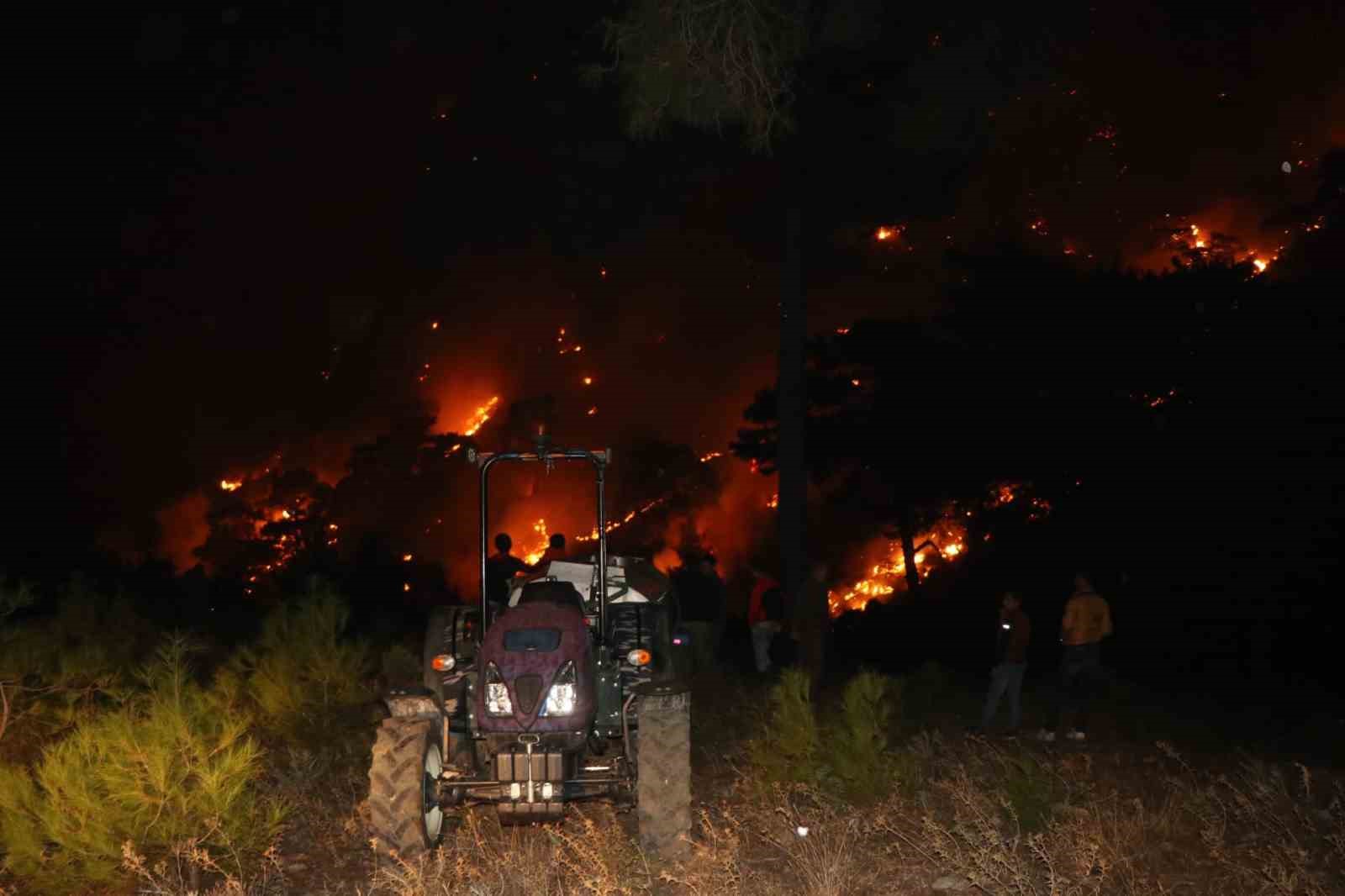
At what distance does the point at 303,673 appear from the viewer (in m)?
12.1

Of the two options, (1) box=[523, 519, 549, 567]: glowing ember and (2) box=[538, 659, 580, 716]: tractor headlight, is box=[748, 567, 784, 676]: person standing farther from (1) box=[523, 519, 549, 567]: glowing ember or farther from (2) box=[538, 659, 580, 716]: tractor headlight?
(1) box=[523, 519, 549, 567]: glowing ember

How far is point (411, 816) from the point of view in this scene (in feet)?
23.8

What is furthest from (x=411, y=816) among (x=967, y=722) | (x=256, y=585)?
(x=256, y=585)

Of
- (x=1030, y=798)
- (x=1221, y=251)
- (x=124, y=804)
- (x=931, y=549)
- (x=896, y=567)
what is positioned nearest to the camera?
(x=124, y=804)

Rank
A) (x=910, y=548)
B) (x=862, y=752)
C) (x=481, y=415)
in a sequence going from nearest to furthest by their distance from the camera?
(x=862, y=752) < (x=910, y=548) < (x=481, y=415)

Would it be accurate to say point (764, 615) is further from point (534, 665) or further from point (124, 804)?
point (124, 804)

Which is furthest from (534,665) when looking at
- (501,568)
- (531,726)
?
(501,568)

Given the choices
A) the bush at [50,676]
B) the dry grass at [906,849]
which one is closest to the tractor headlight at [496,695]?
the dry grass at [906,849]

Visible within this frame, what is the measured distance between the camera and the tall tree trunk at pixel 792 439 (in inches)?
698

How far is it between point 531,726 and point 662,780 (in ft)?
2.93

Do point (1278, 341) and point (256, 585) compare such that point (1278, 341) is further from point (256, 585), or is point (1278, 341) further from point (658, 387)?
point (658, 387)

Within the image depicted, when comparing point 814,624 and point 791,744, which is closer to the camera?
point 791,744

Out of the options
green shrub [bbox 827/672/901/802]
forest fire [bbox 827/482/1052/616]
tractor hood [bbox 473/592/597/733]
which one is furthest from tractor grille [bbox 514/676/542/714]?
forest fire [bbox 827/482/1052/616]

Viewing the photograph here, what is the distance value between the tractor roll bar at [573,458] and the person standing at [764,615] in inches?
286
